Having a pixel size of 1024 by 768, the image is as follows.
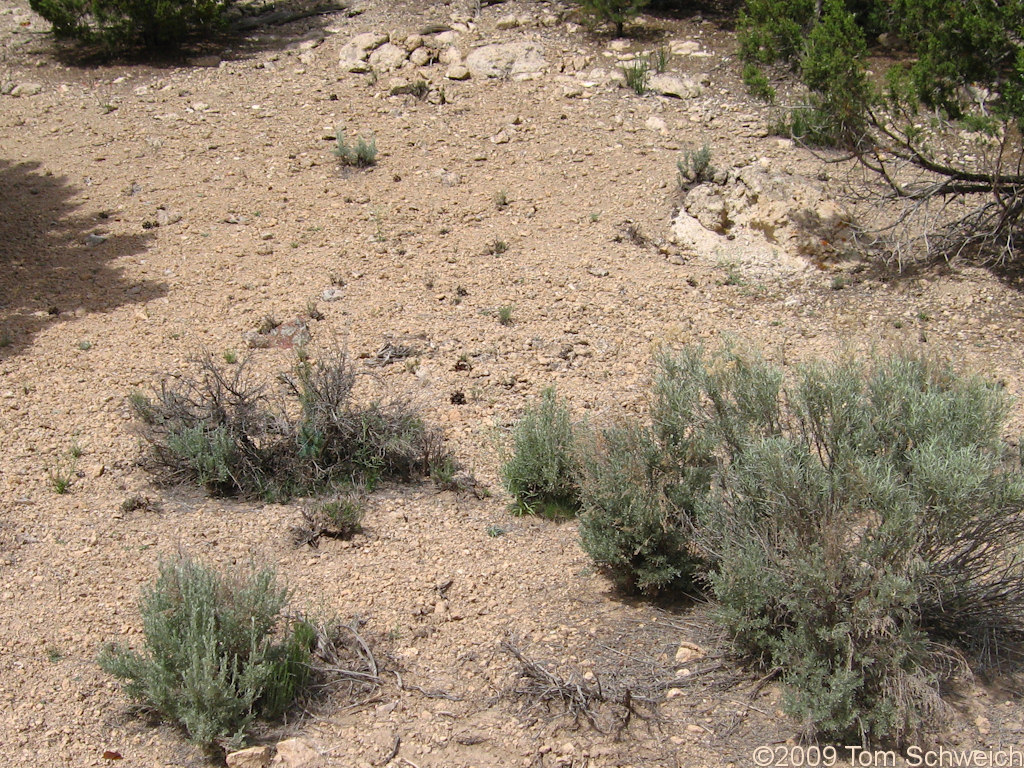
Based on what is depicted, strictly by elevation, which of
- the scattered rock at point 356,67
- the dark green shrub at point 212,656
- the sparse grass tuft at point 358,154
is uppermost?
the scattered rock at point 356,67

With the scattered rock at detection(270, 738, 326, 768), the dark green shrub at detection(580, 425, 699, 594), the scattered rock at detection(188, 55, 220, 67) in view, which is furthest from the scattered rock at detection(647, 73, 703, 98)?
the scattered rock at detection(270, 738, 326, 768)

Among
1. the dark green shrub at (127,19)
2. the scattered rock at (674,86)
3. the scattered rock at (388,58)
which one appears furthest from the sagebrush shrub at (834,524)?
the dark green shrub at (127,19)

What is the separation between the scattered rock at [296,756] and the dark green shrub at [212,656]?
0.46 feet

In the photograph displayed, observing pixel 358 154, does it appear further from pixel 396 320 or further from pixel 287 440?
pixel 287 440

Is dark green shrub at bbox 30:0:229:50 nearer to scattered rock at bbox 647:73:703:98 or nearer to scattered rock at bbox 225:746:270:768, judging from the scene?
scattered rock at bbox 647:73:703:98

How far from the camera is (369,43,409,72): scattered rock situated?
1007cm

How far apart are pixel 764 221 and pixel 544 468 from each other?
3607 mm

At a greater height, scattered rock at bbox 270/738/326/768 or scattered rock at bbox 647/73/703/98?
scattered rock at bbox 647/73/703/98

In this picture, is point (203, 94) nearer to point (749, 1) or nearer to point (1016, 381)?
point (749, 1)

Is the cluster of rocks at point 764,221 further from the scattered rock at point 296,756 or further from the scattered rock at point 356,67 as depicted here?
the scattered rock at point 296,756

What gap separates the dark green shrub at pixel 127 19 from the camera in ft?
34.0

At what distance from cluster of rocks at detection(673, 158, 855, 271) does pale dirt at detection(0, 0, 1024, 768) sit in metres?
0.18

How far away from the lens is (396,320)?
634cm
